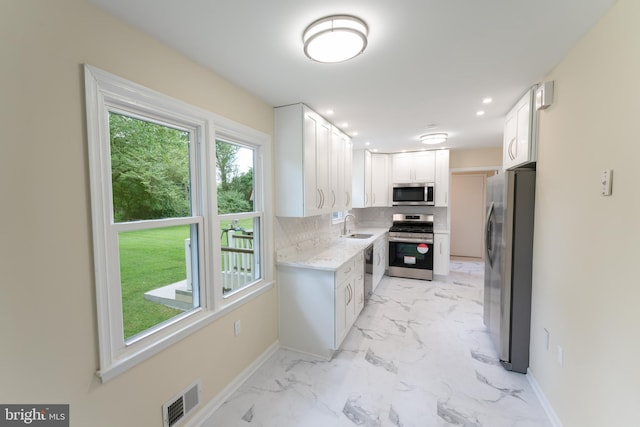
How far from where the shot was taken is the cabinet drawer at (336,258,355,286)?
8.40 feet

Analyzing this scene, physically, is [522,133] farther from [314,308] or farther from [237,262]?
[237,262]

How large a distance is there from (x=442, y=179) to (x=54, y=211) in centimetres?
523

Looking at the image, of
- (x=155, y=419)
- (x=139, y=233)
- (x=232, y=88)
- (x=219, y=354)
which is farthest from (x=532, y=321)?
(x=232, y=88)

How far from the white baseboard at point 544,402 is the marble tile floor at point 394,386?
0.04 meters

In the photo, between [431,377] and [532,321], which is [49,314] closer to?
[431,377]

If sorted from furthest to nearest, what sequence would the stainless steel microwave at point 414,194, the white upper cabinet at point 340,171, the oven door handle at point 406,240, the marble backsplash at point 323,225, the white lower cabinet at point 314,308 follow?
the stainless steel microwave at point 414,194
the oven door handle at point 406,240
the white upper cabinet at point 340,171
the marble backsplash at point 323,225
the white lower cabinet at point 314,308

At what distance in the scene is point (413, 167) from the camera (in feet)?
17.0

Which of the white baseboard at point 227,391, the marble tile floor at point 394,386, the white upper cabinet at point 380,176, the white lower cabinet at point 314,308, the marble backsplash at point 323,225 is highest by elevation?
the white upper cabinet at point 380,176

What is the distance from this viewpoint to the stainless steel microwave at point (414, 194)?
16.5ft

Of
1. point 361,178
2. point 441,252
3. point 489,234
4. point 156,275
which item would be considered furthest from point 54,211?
point 441,252

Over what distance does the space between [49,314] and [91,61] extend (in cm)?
117

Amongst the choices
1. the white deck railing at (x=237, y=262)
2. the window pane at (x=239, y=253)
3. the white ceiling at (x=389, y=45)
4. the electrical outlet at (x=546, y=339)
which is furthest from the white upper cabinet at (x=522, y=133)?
the white deck railing at (x=237, y=262)

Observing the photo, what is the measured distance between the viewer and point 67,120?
115 cm

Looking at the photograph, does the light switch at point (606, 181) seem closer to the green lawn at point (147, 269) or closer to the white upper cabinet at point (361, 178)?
the green lawn at point (147, 269)
